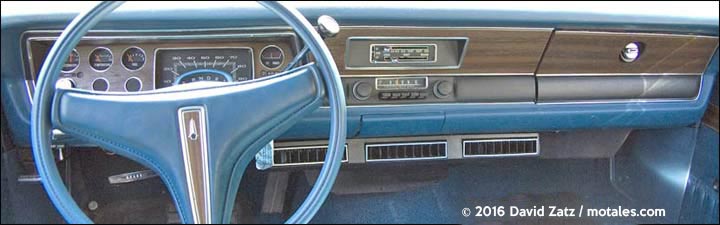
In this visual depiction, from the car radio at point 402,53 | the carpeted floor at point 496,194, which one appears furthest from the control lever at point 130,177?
the car radio at point 402,53

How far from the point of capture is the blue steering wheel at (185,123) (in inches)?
61.6

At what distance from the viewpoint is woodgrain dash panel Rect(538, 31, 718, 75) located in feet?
7.77

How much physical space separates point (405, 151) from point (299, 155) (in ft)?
1.33

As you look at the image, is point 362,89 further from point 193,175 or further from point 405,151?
point 193,175

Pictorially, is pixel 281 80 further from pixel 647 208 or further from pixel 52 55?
pixel 647 208

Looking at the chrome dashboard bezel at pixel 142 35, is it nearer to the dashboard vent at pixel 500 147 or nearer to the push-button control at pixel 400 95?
the push-button control at pixel 400 95

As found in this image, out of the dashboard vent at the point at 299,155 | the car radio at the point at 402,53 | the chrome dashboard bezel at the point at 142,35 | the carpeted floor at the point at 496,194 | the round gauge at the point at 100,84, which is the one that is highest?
the chrome dashboard bezel at the point at 142,35

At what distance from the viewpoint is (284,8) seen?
1609 mm

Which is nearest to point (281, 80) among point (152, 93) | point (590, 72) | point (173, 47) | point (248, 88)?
point (248, 88)

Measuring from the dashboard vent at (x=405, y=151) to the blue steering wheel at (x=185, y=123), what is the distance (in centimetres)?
106

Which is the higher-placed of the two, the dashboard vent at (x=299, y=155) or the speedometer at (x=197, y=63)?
the speedometer at (x=197, y=63)

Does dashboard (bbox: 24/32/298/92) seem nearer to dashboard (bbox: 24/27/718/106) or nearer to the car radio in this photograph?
dashboard (bbox: 24/27/718/106)

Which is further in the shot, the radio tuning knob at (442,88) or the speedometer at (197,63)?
the radio tuning knob at (442,88)

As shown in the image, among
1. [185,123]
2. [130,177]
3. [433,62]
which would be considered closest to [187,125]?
[185,123]
